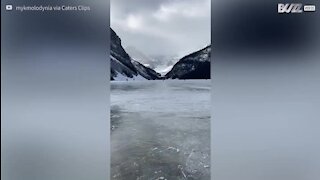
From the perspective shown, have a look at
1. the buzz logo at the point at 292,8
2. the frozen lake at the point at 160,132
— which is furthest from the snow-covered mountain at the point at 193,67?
the buzz logo at the point at 292,8

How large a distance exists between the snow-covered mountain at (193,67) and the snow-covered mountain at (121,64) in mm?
116

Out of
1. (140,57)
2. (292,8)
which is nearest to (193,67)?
(140,57)

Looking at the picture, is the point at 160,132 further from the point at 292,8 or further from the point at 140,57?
the point at 292,8

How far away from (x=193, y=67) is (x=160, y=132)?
279 millimetres

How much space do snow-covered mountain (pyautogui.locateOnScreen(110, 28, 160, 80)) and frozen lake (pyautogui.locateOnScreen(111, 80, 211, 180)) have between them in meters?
0.03

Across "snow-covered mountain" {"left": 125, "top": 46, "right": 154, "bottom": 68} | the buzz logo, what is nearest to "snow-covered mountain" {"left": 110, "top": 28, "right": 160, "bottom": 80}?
"snow-covered mountain" {"left": 125, "top": 46, "right": 154, "bottom": 68}

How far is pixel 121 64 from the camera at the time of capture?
1.49 meters

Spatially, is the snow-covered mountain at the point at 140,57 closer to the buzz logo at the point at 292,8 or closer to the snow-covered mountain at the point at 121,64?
the snow-covered mountain at the point at 121,64

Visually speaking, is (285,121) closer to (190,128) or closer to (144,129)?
(190,128)

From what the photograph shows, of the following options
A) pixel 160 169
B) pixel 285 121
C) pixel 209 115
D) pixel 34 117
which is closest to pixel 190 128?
pixel 209 115

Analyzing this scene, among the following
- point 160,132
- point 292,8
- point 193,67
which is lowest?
point 160,132

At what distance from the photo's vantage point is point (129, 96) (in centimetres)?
148

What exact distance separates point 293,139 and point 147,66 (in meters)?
0.62

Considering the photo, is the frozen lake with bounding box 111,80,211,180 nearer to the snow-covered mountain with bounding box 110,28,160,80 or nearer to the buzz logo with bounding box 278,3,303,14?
the snow-covered mountain with bounding box 110,28,160,80
